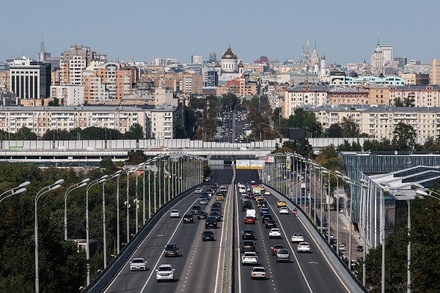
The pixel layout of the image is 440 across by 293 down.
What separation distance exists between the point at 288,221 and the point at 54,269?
23750 millimetres

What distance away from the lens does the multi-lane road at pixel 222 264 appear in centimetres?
3891

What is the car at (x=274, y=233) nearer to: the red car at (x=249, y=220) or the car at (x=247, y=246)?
Answer: the car at (x=247, y=246)

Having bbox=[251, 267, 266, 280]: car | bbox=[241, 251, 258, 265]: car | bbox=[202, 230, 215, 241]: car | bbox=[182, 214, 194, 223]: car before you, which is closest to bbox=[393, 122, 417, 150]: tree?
bbox=[182, 214, 194, 223]: car

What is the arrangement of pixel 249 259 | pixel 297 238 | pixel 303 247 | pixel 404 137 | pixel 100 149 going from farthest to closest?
1. pixel 404 137
2. pixel 100 149
3. pixel 297 238
4. pixel 303 247
5. pixel 249 259

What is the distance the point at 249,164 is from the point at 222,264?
86247mm

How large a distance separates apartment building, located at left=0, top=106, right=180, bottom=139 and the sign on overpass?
34.9m

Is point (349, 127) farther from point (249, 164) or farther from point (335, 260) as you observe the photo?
point (335, 260)

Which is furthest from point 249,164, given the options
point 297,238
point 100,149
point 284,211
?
point 297,238

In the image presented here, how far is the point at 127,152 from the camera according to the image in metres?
133

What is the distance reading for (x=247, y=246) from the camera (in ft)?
157

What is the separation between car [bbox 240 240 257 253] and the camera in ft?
155

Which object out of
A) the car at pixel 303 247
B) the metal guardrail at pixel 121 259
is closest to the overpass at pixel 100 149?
the metal guardrail at pixel 121 259

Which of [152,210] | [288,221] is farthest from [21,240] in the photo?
[152,210]

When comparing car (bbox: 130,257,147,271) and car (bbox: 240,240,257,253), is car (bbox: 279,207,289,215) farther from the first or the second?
car (bbox: 130,257,147,271)
